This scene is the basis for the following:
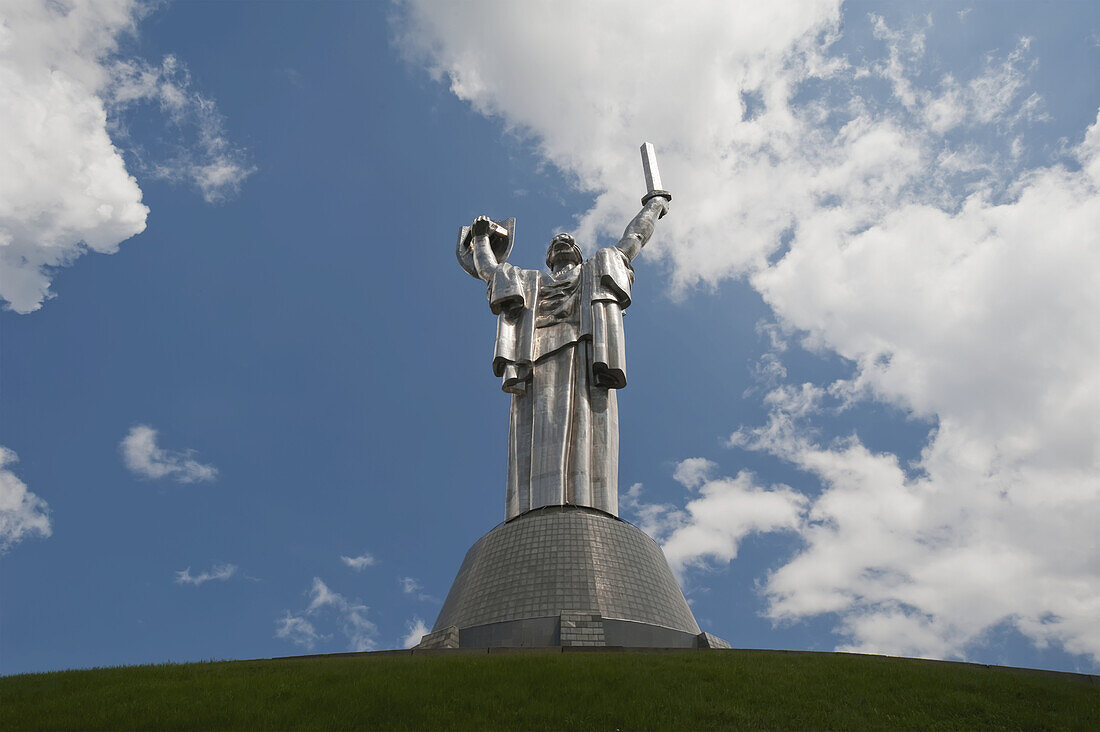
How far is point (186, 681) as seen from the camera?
1050 centimetres

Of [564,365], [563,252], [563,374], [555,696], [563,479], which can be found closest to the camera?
[555,696]

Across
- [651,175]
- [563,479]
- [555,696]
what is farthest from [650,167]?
[555,696]

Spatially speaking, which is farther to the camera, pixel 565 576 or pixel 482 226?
pixel 482 226

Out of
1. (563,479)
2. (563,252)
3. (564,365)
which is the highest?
(563,252)

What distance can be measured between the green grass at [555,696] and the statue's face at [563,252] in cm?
1307

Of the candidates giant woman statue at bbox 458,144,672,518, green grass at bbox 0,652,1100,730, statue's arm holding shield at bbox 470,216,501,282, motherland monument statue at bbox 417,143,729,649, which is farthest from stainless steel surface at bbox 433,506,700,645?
statue's arm holding shield at bbox 470,216,501,282

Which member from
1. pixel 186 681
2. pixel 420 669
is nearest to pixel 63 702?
pixel 186 681

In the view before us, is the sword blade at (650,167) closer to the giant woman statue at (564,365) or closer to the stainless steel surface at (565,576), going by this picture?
the giant woman statue at (564,365)

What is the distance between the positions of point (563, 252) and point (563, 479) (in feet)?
21.7

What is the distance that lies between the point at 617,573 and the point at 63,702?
9.50 meters

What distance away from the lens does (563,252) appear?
23.0 meters

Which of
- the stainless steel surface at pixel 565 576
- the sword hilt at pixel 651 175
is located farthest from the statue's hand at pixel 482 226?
the stainless steel surface at pixel 565 576

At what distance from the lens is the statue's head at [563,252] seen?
2300cm

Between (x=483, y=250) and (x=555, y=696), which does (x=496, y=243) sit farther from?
(x=555, y=696)
